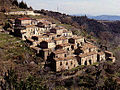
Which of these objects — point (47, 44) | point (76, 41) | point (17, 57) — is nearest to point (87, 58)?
point (76, 41)

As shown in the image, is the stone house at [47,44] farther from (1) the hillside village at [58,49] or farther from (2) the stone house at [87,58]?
(2) the stone house at [87,58]

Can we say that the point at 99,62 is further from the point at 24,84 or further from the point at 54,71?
the point at 24,84

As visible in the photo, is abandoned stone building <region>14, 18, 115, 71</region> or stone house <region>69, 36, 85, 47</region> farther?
stone house <region>69, 36, 85, 47</region>

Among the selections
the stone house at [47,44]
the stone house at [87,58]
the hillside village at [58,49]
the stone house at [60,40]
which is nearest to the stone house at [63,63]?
the hillside village at [58,49]

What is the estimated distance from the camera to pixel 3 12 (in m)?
48.7

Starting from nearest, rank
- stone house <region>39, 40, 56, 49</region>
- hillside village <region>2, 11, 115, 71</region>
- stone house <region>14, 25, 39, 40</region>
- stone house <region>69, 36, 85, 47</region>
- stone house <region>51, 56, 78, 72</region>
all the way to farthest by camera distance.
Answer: stone house <region>51, 56, 78, 72</region>, hillside village <region>2, 11, 115, 71</region>, stone house <region>39, 40, 56, 49</region>, stone house <region>14, 25, 39, 40</region>, stone house <region>69, 36, 85, 47</region>

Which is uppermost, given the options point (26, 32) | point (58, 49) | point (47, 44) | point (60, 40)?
point (26, 32)

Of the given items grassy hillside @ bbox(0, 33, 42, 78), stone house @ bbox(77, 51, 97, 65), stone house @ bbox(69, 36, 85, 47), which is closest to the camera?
grassy hillside @ bbox(0, 33, 42, 78)

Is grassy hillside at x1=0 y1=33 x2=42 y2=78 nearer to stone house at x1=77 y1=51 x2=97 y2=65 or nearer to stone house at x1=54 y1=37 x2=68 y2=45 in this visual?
stone house at x1=54 y1=37 x2=68 y2=45

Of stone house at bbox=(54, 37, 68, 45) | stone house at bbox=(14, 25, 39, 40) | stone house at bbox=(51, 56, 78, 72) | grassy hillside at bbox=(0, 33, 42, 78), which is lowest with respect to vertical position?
stone house at bbox=(51, 56, 78, 72)

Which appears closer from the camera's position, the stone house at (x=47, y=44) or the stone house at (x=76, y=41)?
the stone house at (x=47, y=44)

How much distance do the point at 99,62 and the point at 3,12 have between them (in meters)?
30.1

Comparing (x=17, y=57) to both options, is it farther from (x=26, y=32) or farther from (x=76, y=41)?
(x=76, y=41)

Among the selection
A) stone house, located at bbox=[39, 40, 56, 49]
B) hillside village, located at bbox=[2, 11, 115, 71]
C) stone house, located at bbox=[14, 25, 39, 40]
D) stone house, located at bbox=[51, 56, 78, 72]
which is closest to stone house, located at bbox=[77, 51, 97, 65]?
hillside village, located at bbox=[2, 11, 115, 71]
